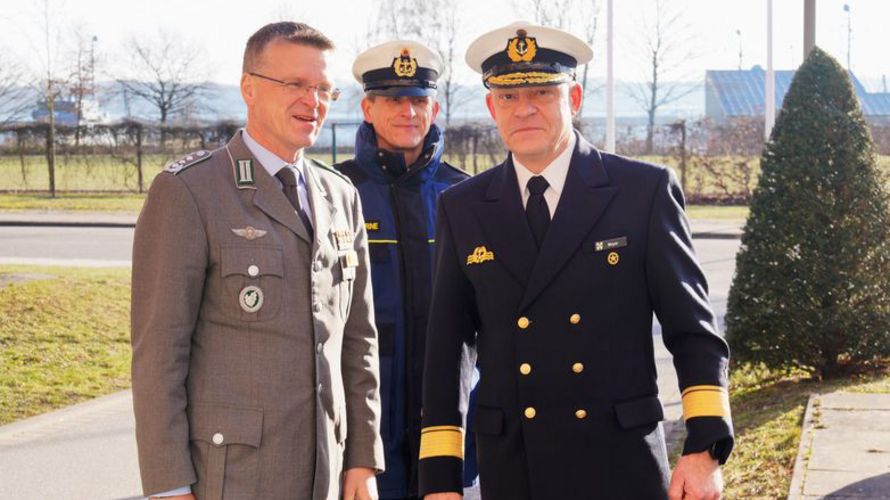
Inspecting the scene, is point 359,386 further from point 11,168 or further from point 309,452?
point 11,168

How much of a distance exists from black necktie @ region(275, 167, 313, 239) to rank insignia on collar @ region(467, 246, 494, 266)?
0.44 metres

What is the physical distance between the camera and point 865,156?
28.9 feet

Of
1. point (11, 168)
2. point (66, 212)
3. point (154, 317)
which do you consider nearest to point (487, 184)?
point (154, 317)

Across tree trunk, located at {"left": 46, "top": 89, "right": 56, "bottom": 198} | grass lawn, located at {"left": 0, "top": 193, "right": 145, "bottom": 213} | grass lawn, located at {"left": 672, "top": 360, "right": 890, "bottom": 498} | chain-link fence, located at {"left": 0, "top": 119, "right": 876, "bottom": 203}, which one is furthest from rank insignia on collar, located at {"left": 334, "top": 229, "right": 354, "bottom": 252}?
→ tree trunk, located at {"left": 46, "top": 89, "right": 56, "bottom": 198}

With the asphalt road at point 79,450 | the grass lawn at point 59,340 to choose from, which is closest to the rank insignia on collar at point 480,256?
the asphalt road at point 79,450

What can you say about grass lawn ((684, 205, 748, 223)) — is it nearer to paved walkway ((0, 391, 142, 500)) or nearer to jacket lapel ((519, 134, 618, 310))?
paved walkway ((0, 391, 142, 500))

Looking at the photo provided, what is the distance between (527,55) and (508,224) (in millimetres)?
474

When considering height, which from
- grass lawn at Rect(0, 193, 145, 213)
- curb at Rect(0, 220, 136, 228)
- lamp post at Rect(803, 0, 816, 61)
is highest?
lamp post at Rect(803, 0, 816, 61)

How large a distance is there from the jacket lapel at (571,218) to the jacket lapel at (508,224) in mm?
48

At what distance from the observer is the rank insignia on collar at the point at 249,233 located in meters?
3.19

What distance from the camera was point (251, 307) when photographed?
10.3ft

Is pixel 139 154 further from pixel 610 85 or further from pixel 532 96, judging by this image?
pixel 532 96

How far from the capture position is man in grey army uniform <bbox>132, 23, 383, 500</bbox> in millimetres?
3061

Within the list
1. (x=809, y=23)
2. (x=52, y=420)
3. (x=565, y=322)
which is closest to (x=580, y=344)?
(x=565, y=322)
